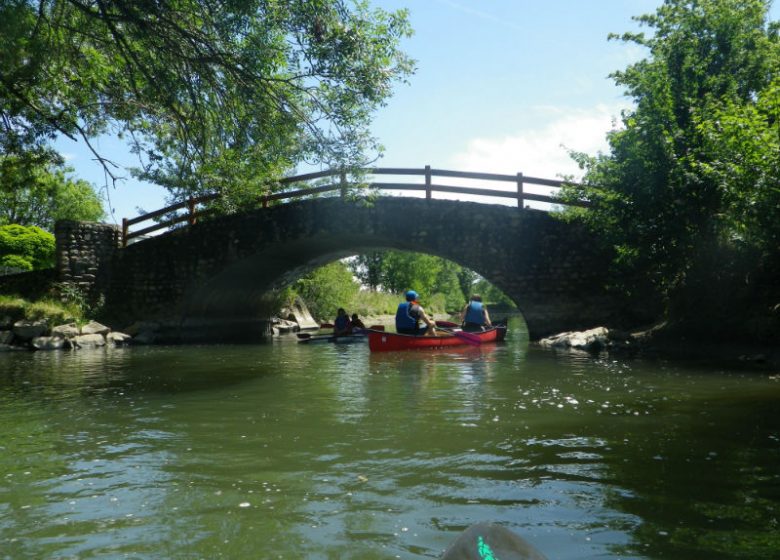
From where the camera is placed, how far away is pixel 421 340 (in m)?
14.5

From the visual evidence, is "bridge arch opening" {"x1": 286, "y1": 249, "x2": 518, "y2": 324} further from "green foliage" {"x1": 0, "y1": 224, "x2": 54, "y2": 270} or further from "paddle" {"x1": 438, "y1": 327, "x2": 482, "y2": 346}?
"green foliage" {"x1": 0, "y1": 224, "x2": 54, "y2": 270}

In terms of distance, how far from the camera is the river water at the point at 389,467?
3.21 metres

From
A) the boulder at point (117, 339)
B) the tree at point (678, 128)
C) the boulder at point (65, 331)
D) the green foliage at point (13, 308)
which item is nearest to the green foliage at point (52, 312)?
the green foliage at point (13, 308)

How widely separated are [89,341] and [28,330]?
1.78 m

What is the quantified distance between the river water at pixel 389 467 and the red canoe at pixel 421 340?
15.7 ft

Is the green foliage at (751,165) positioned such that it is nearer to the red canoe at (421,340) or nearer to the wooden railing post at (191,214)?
the red canoe at (421,340)

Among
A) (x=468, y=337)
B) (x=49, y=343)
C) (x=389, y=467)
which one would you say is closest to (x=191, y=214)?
(x=49, y=343)

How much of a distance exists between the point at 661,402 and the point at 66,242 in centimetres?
1884

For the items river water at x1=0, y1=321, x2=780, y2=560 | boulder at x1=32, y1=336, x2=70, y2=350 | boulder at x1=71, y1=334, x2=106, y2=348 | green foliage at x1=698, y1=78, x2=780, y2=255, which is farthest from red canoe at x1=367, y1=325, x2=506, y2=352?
boulder at x1=32, y1=336, x2=70, y2=350

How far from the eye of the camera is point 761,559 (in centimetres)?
288

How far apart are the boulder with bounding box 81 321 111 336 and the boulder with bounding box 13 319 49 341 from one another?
3.31ft

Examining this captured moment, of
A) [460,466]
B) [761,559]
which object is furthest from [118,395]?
[761,559]

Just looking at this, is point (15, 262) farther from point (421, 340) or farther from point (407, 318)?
point (421, 340)

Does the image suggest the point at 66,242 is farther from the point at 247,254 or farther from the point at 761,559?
the point at 761,559
